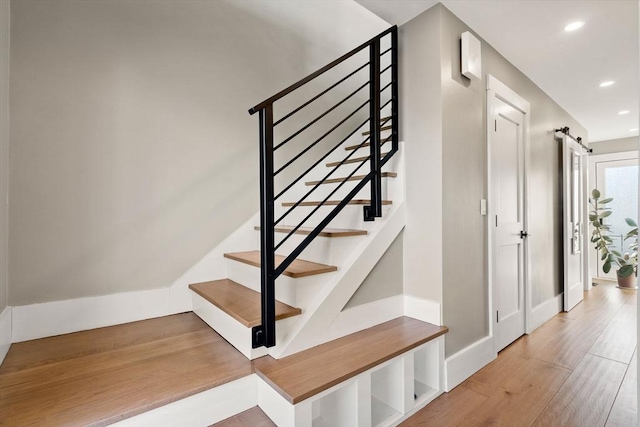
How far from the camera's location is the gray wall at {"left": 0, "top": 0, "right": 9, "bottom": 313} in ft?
5.15

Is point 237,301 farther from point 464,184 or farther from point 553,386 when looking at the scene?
point 553,386

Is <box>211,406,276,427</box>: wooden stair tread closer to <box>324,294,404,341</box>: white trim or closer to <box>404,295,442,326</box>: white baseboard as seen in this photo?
<box>324,294,404,341</box>: white trim

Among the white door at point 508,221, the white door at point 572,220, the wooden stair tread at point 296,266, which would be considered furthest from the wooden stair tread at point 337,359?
the white door at point 572,220

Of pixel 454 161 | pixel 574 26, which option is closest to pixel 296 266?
pixel 454 161

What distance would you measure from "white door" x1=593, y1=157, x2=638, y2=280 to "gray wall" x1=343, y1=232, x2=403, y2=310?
553cm

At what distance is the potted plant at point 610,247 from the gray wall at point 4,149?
7.06m

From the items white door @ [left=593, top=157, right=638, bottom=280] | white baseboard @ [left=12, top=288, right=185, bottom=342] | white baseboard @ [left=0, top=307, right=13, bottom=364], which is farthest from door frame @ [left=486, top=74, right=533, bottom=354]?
white door @ [left=593, top=157, right=638, bottom=280]

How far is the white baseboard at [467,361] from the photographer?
1.93 m

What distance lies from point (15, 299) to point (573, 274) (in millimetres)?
5281

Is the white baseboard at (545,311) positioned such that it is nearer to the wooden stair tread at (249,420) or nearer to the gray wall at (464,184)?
the gray wall at (464,184)

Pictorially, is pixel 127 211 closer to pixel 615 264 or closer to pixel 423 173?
pixel 423 173

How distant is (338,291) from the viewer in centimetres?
173

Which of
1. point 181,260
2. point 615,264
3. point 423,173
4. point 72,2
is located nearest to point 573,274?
point 615,264

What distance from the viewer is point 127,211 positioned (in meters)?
2.02
